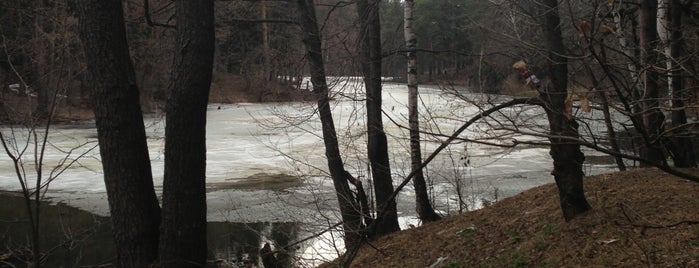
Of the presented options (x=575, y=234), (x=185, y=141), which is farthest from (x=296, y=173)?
(x=575, y=234)

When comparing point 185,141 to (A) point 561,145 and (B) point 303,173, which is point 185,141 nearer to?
(A) point 561,145

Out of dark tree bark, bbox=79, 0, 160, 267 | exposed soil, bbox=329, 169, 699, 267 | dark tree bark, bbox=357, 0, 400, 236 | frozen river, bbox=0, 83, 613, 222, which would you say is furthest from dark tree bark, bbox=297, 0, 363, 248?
dark tree bark, bbox=79, 0, 160, 267

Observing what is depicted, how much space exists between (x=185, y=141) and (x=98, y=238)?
6.37 metres

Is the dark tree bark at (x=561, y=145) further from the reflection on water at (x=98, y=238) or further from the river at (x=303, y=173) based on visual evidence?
the reflection on water at (x=98, y=238)

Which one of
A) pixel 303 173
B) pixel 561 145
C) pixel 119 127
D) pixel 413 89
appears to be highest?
pixel 413 89

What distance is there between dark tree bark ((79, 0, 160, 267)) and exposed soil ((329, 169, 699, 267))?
234cm

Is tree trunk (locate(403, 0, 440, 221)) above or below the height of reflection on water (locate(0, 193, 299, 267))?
above

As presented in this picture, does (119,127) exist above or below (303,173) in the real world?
above

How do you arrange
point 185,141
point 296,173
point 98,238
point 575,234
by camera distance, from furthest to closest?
point 296,173
point 98,238
point 185,141
point 575,234

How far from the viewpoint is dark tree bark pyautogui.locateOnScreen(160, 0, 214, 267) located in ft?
19.0

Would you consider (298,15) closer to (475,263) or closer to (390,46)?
(390,46)

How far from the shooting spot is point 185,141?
19.2 feet

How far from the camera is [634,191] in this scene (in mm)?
6168

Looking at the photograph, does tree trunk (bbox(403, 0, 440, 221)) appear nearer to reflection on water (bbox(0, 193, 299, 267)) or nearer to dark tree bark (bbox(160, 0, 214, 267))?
reflection on water (bbox(0, 193, 299, 267))
